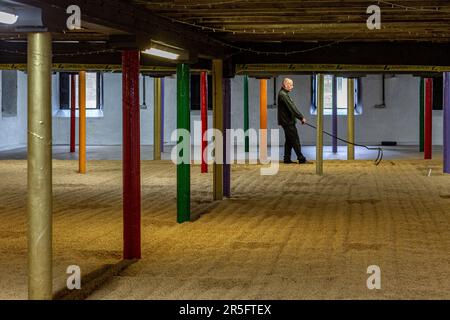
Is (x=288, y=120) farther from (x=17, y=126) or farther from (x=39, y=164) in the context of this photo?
(x=39, y=164)

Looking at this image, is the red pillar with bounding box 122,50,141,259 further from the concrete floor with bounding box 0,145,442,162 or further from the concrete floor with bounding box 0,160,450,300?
the concrete floor with bounding box 0,145,442,162

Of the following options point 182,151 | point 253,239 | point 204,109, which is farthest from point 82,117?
point 253,239

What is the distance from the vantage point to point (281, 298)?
6.77m

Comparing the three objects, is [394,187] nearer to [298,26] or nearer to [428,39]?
[428,39]

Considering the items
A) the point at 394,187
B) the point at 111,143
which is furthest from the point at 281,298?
the point at 111,143

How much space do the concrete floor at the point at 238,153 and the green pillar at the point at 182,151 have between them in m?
9.93

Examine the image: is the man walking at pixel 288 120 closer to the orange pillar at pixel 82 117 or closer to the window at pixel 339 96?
the orange pillar at pixel 82 117

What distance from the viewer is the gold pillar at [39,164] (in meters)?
6.34

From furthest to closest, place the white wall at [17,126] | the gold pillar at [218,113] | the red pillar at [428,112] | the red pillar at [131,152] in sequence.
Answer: the white wall at [17,126], the red pillar at [428,112], the gold pillar at [218,113], the red pillar at [131,152]

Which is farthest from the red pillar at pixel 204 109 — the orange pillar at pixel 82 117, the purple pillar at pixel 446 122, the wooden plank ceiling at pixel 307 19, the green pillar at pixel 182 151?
the green pillar at pixel 182 151

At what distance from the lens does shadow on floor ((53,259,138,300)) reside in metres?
6.91

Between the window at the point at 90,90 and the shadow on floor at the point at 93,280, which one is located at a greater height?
the window at the point at 90,90

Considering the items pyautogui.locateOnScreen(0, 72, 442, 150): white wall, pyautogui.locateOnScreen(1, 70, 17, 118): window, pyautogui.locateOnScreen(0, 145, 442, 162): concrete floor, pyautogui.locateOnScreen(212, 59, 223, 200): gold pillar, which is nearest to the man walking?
pyautogui.locateOnScreen(0, 145, 442, 162): concrete floor

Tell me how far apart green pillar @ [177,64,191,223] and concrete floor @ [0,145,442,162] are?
9934 mm
